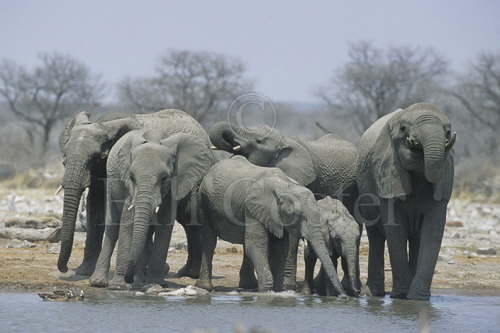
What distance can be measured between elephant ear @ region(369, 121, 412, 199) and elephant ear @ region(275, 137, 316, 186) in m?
1.98

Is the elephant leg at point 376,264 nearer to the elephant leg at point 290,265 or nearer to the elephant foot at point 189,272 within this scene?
the elephant leg at point 290,265

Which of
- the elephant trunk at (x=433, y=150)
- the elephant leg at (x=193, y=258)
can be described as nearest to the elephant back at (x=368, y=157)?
the elephant trunk at (x=433, y=150)

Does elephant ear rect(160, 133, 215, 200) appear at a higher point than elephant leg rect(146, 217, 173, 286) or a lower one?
higher

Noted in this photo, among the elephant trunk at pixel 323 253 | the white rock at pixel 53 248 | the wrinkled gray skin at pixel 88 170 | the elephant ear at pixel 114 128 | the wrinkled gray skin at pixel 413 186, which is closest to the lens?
the wrinkled gray skin at pixel 413 186

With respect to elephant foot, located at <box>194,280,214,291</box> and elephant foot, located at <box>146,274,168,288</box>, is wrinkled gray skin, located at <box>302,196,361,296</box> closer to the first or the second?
elephant foot, located at <box>194,280,214,291</box>

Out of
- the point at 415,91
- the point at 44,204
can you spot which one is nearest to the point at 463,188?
the point at 44,204

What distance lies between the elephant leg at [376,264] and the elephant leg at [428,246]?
3.34 ft

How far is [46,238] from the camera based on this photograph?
60.1 feet

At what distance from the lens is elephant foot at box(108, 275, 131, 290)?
1337 centimetres

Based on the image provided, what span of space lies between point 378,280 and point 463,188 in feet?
73.3

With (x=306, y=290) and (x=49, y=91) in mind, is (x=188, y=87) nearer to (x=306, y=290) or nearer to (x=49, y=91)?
(x=49, y=91)

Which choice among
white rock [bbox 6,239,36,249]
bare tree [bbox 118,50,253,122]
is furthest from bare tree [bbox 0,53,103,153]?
white rock [bbox 6,239,36,249]

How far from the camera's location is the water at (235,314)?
1134cm

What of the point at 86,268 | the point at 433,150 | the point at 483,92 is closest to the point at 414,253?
the point at 433,150
